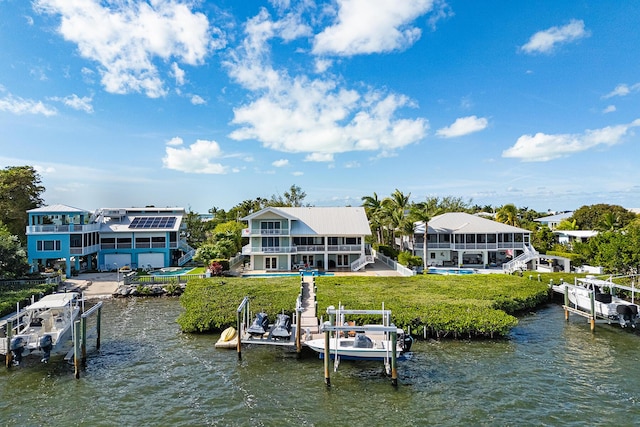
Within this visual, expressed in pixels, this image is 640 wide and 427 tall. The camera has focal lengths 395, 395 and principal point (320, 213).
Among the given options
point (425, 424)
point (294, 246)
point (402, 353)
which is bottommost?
point (425, 424)

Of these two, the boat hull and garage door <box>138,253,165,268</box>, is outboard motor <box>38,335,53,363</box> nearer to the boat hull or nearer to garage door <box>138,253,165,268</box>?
the boat hull

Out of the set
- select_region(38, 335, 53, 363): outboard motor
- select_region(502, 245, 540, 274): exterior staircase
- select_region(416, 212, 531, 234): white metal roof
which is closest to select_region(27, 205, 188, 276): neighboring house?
select_region(38, 335, 53, 363): outboard motor

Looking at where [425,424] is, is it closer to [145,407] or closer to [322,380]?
[322,380]

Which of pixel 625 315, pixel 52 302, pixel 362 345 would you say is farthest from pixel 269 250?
pixel 625 315

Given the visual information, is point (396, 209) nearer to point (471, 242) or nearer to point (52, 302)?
point (471, 242)

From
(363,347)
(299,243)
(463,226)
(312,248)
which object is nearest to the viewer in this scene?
(363,347)

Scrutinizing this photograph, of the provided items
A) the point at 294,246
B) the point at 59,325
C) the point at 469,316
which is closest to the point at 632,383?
the point at 469,316
